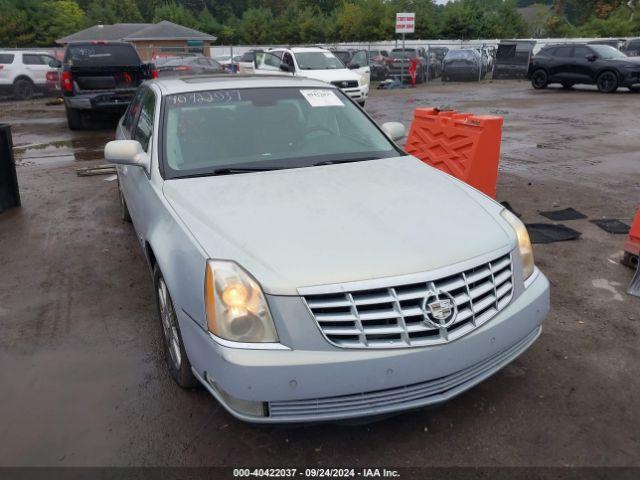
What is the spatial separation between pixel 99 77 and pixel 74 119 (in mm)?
1272

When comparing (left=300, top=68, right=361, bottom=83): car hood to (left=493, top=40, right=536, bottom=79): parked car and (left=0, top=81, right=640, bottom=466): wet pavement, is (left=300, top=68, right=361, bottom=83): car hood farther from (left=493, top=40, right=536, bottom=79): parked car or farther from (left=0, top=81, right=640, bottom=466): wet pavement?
(left=493, top=40, right=536, bottom=79): parked car

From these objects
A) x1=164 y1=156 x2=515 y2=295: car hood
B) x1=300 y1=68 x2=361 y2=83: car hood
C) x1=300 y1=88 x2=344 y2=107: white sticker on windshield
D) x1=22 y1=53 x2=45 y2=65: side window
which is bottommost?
x1=300 y1=68 x2=361 y2=83: car hood

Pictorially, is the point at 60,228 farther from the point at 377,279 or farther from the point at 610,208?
the point at 610,208

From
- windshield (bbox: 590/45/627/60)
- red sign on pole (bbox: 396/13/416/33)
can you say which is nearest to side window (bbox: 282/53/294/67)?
red sign on pole (bbox: 396/13/416/33)

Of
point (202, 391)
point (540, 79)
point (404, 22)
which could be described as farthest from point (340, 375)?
point (404, 22)

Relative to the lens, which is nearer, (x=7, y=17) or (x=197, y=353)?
(x=197, y=353)

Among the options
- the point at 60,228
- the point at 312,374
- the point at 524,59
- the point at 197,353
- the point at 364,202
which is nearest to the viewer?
the point at 312,374

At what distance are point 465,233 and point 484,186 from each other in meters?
3.64

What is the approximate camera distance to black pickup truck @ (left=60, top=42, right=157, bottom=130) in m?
12.5

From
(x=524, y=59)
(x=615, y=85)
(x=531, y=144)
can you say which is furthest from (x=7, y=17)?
(x=531, y=144)

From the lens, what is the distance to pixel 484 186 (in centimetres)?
633

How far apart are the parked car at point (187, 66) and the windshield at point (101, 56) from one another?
6502 millimetres

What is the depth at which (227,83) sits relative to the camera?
173 inches

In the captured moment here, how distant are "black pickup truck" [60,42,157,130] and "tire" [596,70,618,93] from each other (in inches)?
622
